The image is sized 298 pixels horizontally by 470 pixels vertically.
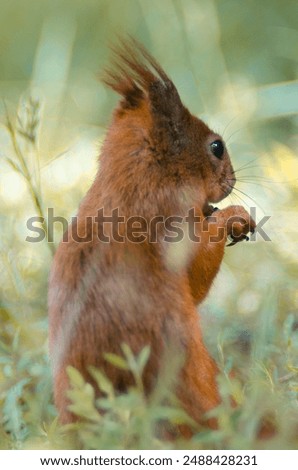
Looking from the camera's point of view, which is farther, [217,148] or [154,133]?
[217,148]

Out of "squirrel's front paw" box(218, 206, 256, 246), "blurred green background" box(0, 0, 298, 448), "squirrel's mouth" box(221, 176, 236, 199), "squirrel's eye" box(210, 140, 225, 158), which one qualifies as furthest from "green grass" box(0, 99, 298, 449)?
"squirrel's eye" box(210, 140, 225, 158)

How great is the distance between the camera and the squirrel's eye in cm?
301

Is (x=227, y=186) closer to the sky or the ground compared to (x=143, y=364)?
closer to the sky

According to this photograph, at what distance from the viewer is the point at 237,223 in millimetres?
2980

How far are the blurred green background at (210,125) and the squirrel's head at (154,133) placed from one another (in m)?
0.30

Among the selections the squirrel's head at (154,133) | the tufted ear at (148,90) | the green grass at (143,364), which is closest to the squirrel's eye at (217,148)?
the squirrel's head at (154,133)

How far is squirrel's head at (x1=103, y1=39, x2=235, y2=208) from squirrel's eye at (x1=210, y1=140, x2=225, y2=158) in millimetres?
12

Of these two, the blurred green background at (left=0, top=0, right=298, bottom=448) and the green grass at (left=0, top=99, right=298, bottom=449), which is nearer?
the green grass at (left=0, top=99, right=298, bottom=449)

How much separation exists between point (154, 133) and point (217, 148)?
1.19 feet

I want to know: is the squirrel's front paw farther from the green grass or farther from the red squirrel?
the green grass

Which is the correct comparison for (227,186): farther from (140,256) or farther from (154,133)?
(140,256)

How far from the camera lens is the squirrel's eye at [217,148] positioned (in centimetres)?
301

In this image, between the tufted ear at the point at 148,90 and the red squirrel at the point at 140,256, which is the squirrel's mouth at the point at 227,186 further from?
the tufted ear at the point at 148,90

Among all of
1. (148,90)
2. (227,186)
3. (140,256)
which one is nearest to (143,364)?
(140,256)
